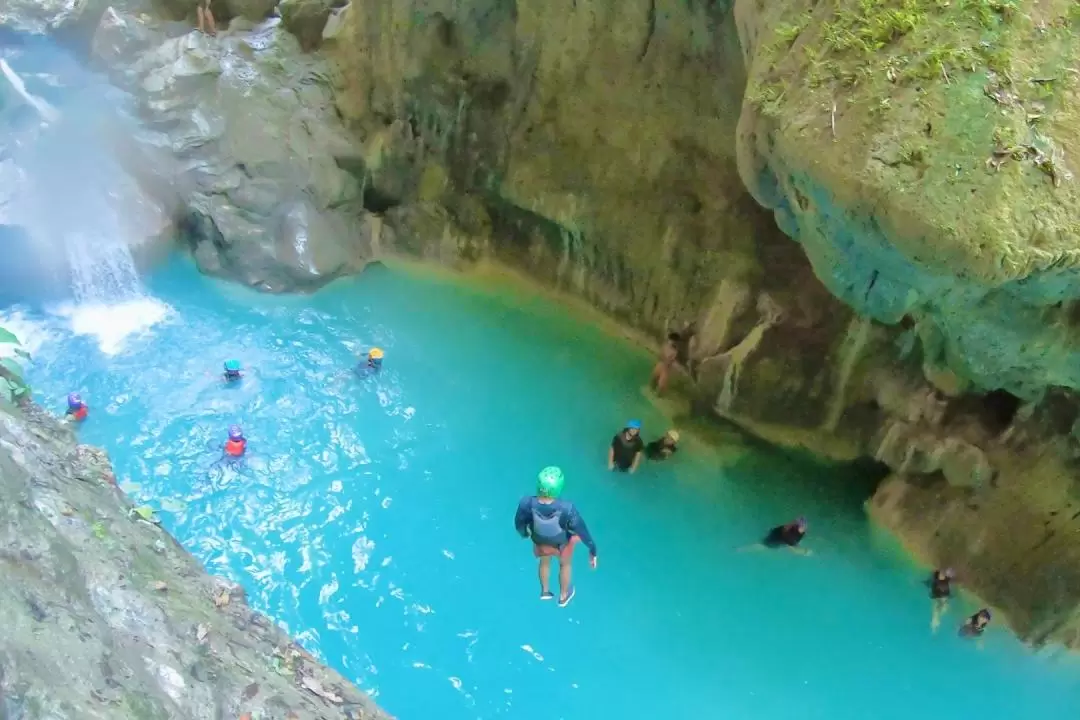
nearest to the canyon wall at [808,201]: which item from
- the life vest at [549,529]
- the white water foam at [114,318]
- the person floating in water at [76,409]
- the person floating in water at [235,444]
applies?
the life vest at [549,529]

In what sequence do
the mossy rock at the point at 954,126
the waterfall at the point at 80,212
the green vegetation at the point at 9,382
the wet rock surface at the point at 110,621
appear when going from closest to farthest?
the wet rock surface at the point at 110,621
the mossy rock at the point at 954,126
the green vegetation at the point at 9,382
the waterfall at the point at 80,212

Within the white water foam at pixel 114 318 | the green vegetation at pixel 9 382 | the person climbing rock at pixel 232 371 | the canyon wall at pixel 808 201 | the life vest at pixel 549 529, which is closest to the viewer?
the canyon wall at pixel 808 201

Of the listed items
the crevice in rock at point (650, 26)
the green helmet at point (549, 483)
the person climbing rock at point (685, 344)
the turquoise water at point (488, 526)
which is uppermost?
the crevice in rock at point (650, 26)

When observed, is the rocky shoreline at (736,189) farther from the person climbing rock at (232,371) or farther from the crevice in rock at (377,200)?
the person climbing rock at (232,371)

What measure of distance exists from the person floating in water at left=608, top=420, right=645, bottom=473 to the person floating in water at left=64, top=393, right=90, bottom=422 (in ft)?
17.8

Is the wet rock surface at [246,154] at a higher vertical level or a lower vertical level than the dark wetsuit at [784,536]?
higher

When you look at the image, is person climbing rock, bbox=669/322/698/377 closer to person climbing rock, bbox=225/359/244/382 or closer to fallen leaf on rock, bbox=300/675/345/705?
person climbing rock, bbox=225/359/244/382

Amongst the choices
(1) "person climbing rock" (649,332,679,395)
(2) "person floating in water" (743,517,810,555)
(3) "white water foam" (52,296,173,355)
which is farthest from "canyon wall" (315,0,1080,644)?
(3) "white water foam" (52,296,173,355)

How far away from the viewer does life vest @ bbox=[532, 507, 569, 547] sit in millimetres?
5605

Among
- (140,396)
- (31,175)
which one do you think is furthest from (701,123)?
(31,175)

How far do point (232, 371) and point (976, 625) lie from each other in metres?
7.92

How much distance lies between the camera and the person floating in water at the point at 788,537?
8062mm

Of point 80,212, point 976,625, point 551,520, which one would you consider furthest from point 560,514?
point 80,212

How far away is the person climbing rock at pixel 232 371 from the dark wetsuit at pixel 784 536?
5.90 metres
